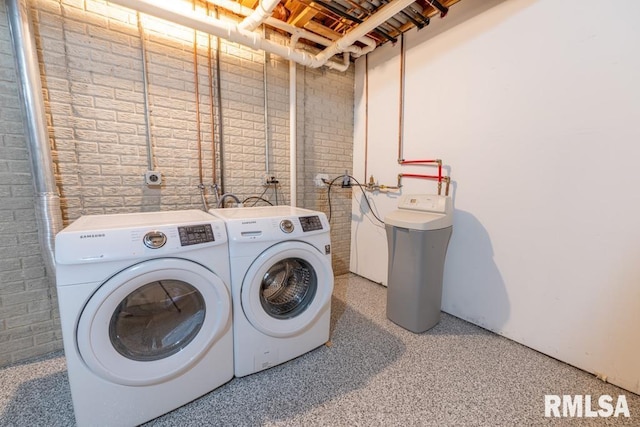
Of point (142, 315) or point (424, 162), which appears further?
point (424, 162)

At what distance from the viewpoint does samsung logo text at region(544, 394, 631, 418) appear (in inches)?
49.8

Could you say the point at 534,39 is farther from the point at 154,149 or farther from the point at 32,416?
the point at 32,416

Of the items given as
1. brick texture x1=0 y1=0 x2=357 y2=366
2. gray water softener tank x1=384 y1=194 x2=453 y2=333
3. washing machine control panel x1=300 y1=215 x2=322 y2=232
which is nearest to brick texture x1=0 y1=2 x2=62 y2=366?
brick texture x1=0 y1=0 x2=357 y2=366

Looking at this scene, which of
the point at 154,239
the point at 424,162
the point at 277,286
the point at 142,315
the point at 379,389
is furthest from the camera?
the point at 424,162

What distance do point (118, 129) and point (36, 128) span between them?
389 millimetres

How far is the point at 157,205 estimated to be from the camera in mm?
1937

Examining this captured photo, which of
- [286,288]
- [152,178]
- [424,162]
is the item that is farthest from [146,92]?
[424,162]

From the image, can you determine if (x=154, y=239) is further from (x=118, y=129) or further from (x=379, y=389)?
(x=379, y=389)

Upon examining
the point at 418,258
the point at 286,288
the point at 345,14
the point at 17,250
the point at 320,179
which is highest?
the point at 345,14

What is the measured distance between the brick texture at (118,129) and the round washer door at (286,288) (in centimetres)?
97

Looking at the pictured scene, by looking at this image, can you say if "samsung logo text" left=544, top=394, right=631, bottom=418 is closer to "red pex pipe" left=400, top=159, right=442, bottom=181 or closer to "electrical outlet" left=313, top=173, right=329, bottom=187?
"red pex pipe" left=400, top=159, right=442, bottom=181

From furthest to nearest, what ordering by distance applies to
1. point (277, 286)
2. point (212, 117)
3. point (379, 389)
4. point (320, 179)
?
1. point (320, 179)
2. point (212, 117)
3. point (277, 286)
4. point (379, 389)

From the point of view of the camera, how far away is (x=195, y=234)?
1.22 m

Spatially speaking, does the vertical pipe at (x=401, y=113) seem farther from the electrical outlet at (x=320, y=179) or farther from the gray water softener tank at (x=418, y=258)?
the electrical outlet at (x=320, y=179)
